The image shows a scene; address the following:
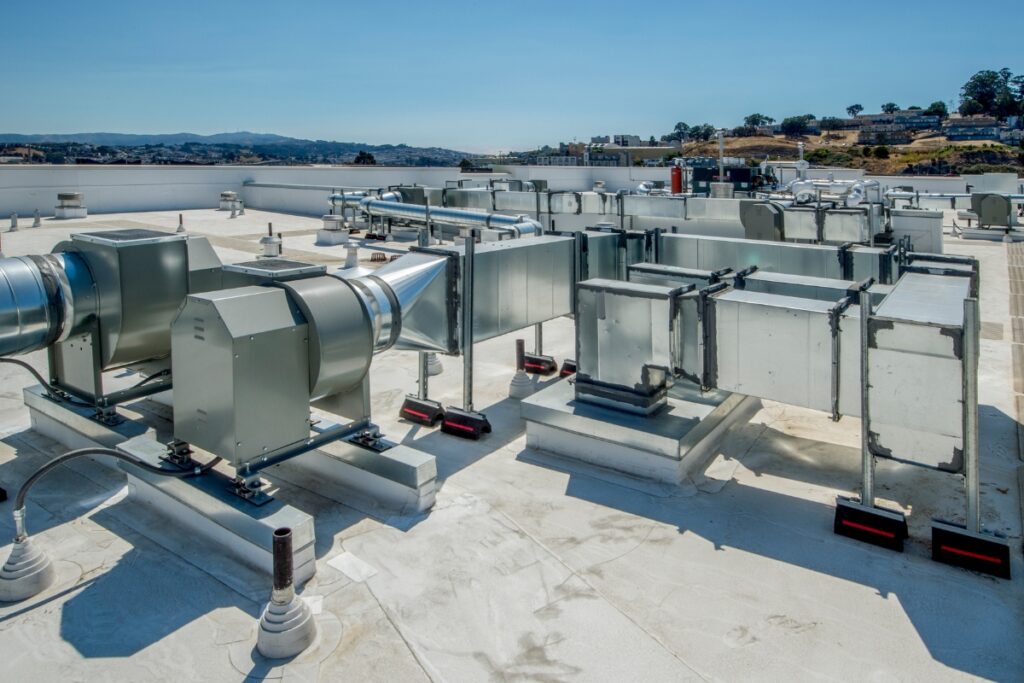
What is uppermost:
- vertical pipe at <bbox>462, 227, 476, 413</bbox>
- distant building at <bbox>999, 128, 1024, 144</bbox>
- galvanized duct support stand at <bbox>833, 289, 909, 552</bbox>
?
distant building at <bbox>999, 128, 1024, 144</bbox>

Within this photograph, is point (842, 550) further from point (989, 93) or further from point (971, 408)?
point (989, 93)

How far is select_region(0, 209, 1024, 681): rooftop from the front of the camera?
354 cm

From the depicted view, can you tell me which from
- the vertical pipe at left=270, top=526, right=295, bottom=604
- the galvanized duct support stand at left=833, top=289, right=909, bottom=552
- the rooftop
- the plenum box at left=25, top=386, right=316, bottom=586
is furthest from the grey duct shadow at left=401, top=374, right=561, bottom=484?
the galvanized duct support stand at left=833, top=289, right=909, bottom=552

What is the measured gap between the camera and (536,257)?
22.9 feet

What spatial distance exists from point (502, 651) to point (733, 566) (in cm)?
158

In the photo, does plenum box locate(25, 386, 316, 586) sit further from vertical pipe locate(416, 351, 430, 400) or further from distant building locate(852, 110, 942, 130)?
distant building locate(852, 110, 942, 130)

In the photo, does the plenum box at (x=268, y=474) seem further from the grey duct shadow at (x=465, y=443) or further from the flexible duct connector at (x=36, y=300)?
the flexible duct connector at (x=36, y=300)

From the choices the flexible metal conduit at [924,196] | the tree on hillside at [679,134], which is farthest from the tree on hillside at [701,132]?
the flexible metal conduit at [924,196]

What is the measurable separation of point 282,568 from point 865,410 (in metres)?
3.54

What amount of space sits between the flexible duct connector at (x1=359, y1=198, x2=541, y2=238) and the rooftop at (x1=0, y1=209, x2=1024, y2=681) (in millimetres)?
5346

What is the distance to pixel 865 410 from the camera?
4570mm

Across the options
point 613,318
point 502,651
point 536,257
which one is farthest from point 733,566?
point 536,257

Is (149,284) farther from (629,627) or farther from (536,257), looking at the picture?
(629,627)

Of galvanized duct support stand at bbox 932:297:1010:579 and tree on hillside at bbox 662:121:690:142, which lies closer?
galvanized duct support stand at bbox 932:297:1010:579
